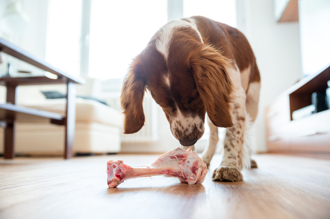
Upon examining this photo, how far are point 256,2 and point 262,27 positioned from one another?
48cm

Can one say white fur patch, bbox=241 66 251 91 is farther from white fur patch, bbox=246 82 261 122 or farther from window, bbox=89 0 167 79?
window, bbox=89 0 167 79

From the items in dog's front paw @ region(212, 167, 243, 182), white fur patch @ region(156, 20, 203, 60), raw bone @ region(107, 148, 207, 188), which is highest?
white fur patch @ region(156, 20, 203, 60)

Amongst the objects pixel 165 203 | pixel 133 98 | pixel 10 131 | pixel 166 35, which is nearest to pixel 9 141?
pixel 10 131

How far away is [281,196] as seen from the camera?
0.81 meters

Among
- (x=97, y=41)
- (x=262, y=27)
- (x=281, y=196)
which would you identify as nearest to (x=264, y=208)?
(x=281, y=196)

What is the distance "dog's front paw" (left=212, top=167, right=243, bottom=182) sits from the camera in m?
1.20

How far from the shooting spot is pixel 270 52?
16.9 feet

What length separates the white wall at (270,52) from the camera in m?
5.03

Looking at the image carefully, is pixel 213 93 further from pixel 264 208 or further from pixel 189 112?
pixel 264 208

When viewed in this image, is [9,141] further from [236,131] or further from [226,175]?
[226,175]

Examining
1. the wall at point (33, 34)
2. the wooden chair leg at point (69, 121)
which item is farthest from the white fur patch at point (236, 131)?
the wall at point (33, 34)

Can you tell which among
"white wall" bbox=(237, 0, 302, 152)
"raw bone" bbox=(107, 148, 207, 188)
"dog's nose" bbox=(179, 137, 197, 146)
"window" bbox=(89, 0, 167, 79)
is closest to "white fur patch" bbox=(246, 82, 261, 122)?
"dog's nose" bbox=(179, 137, 197, 146)

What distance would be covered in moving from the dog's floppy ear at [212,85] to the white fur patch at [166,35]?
0.43 ft

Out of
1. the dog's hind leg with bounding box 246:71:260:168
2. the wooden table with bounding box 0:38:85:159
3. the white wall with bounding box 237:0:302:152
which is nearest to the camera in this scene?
the dog's hind leg with bounding box 246:71:260:168
